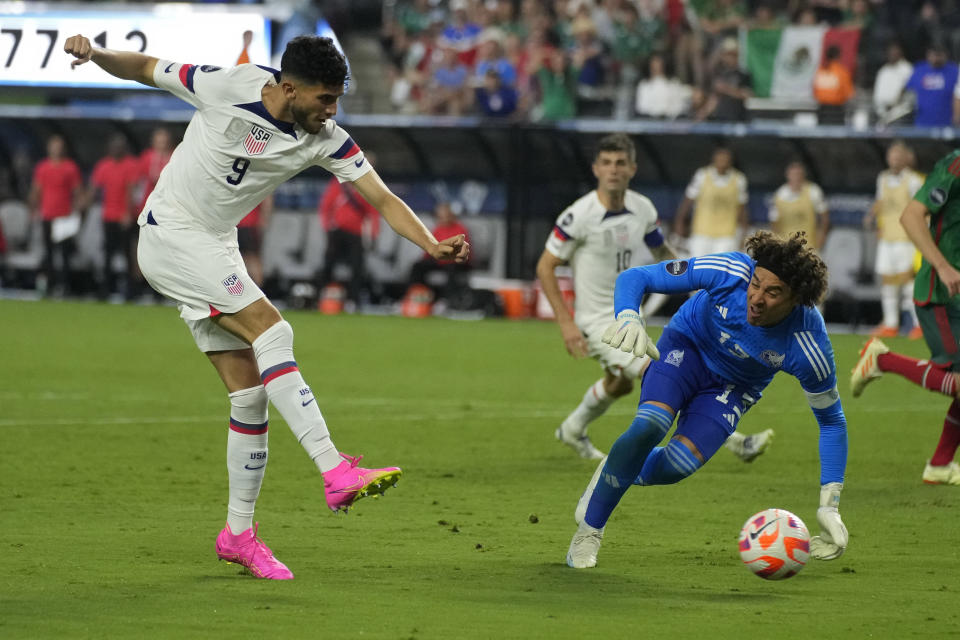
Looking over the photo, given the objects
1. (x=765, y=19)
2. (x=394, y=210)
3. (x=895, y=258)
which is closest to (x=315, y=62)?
(x=394, y=210)

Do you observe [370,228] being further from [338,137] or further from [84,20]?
[338,137]

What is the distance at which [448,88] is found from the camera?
25.1 meters

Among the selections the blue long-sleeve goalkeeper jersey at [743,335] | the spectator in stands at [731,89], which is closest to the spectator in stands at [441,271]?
the spectator in stands at [731,89]

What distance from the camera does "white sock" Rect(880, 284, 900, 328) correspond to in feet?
68.5

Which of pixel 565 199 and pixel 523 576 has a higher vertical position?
pixel 523 576

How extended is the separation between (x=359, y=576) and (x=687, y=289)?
6.18 feet

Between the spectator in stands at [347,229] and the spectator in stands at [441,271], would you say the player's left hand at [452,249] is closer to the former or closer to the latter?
the spectator in stands at [441,271]

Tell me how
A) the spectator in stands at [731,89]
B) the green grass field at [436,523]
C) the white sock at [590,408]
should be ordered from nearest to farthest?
the green grass field at [436,523], the white sock at [590,408], the spectator in stands at [731,89]

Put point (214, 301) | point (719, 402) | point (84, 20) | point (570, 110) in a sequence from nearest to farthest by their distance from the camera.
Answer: point (214, 301), point (719, 402), point (84, 20), point (570, 110)

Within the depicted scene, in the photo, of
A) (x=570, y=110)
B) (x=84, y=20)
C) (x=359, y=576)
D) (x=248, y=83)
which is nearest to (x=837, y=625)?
(x=359, y=576)

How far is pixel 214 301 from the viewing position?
21.4 feet

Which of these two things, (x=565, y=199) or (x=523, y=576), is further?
(x=565, y=199)

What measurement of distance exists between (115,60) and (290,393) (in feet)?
5.57

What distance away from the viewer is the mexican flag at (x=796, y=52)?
2203 centimetres
